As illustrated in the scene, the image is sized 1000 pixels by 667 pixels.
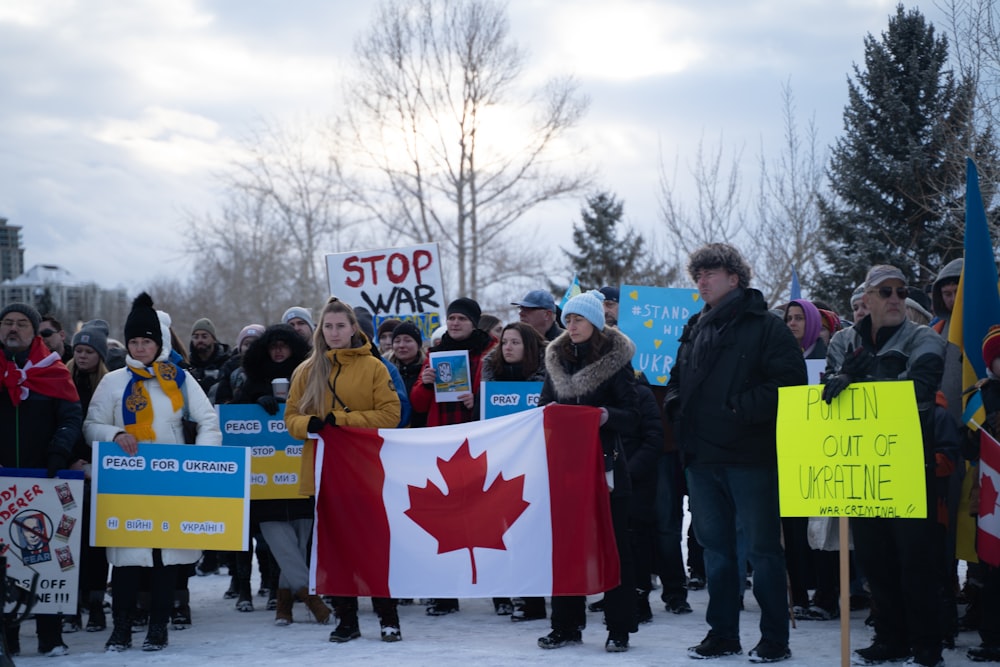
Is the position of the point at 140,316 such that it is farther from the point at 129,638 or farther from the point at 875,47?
the point at 875,47

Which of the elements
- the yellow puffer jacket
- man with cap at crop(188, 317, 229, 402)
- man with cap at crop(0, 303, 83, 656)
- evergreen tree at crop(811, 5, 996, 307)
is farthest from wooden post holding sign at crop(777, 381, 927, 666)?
evergreen tree at crop(811, 5, 996, 307)

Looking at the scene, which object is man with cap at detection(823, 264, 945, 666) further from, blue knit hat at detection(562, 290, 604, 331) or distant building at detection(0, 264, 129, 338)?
distant building at detection(0, 264, 129, 338)

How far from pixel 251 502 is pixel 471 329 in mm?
2174

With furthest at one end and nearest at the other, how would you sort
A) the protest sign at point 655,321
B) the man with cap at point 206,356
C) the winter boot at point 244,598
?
1. the man with cap at point 206,356
2. the protest sign at point 655,321
3. the winter boot at point 244,598

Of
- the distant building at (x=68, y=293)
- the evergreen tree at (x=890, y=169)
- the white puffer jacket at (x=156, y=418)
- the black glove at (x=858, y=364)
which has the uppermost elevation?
the distant building at (x=68, y=293)

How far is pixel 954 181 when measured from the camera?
18203 mm

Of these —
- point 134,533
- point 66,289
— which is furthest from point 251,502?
point 66,289

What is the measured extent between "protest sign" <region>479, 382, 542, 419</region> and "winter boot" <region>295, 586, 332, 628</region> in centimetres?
181

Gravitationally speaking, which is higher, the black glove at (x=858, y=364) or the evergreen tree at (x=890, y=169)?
the evergreen tree at (x=890, y=169)

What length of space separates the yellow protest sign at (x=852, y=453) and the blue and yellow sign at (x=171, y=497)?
11.6 feet

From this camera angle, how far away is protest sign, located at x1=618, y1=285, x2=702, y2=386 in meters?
9.45

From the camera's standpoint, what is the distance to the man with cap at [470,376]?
8.44 meters

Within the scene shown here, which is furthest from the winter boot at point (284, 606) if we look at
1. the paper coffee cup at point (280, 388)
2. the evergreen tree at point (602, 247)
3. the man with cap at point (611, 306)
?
the evergreen tree at point (602, 247)

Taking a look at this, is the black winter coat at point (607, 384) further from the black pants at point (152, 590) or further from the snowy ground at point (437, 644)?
the black pants at point (152, 590)
